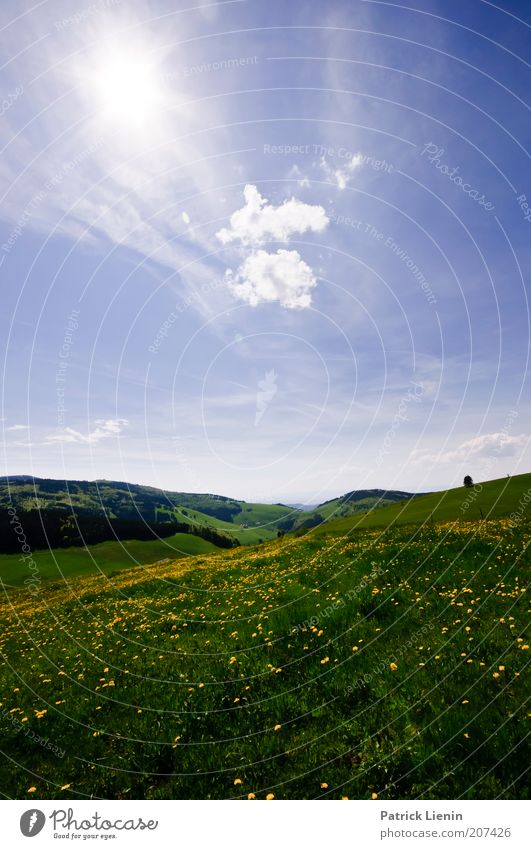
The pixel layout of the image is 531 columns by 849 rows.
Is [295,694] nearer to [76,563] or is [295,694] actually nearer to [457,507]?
[457,507]

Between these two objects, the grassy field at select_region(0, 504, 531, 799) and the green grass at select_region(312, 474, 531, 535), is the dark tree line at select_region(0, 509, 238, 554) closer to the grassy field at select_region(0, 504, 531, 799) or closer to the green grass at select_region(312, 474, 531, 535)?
the green grass at select_region(312, 474, 531, 535)

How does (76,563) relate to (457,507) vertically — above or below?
below

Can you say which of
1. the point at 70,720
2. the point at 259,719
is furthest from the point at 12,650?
the point at 259,719

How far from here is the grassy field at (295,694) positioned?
504 centimetres

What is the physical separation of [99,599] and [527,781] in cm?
1700

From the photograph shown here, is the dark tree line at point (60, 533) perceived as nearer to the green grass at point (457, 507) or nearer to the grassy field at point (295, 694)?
the green grass at point (457, 507)

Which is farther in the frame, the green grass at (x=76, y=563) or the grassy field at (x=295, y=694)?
the green grass at (x=76, y=563)

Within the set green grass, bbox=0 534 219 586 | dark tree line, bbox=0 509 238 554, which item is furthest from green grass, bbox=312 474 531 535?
dark tree line, bbox=0 509 238 554

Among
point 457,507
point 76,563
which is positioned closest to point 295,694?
point 457,507

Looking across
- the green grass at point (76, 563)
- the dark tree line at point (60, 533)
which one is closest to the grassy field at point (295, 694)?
the green grass at point (76, 563)

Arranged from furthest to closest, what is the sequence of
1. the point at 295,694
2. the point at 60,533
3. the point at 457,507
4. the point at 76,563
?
the point at 60,533
the point at 76,563
the point at 457,507
the point at 295,694

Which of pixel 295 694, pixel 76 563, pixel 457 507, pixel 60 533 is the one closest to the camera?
pixel 295 694

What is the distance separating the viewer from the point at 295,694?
6836mm
